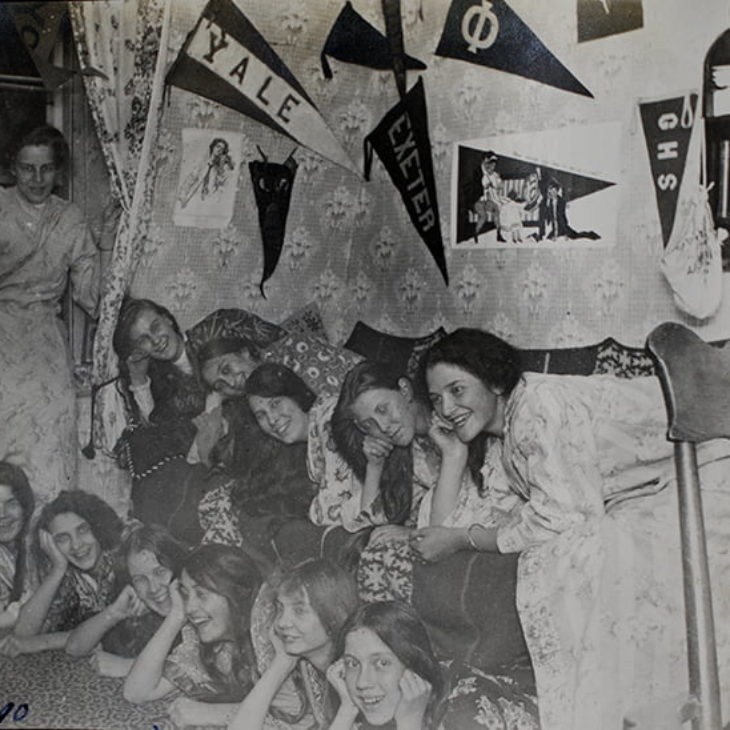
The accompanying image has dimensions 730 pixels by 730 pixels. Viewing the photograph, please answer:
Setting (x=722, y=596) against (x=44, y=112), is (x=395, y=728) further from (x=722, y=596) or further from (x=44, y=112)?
(x=44, y=112)

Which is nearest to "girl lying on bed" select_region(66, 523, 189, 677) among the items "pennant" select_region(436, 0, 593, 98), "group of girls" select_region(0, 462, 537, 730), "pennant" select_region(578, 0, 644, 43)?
"group of girls" select_region(0, 462, 537, 730)

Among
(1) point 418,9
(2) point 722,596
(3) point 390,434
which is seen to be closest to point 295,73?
(1) point 418,9

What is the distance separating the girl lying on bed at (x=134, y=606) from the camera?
3.06 metres

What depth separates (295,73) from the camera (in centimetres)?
295

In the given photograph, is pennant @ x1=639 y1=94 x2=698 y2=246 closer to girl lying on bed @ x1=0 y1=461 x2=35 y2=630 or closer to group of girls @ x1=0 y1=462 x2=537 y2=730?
group of girls @ x1=0 y1=462 x2=537 y2=730

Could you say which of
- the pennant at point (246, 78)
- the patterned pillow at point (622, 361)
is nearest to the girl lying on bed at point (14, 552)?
the pennant at point (246, 78)

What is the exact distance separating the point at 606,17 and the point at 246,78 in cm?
93

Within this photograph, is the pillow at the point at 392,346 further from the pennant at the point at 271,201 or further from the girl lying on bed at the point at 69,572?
the girl lying on bed at the point at 69,572

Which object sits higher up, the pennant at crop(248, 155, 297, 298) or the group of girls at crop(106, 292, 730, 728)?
the pennant at crop(248, 155, 297, 298)

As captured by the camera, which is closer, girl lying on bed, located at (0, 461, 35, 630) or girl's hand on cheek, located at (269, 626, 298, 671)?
girl's hand on cheek, located at (269, 626, 298, 671)

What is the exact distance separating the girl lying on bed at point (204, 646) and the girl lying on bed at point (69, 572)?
0.20m

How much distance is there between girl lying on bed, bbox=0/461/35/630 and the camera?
10.2 ft

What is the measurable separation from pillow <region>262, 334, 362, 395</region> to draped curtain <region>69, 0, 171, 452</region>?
1.48ft

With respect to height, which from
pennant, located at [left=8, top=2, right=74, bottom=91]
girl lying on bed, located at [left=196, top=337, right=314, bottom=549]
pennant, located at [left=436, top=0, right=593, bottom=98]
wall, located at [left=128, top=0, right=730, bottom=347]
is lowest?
girl lying on bed, located at [left=196, top=337, right=314, bottom=549]
